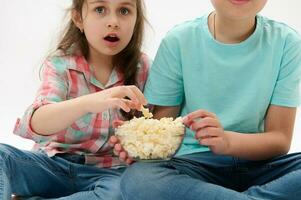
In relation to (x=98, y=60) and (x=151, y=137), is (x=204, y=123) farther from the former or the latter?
(x=98, y=60)

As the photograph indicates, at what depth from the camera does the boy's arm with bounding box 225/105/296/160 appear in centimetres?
117

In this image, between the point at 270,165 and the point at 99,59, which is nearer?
the point at 270,165

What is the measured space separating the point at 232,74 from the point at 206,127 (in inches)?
8.2

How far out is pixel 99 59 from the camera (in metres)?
→ 1.37

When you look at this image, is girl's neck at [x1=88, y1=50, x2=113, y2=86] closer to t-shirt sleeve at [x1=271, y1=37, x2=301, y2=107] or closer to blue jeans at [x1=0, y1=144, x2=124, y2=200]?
blue jeans at [x1=0, y1=144, x2=124, y2=200]

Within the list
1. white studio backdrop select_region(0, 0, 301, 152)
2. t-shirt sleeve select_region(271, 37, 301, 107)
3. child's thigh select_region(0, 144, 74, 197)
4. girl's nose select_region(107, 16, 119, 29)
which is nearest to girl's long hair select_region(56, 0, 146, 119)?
girl's nose select_region(107, 16, 119, 29)

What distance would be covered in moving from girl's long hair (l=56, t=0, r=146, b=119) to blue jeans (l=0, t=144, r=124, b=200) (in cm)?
18

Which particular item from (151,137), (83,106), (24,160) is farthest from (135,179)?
(24,160)

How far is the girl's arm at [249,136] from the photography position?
1099 millimetres

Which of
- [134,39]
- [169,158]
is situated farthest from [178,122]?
[134,39]

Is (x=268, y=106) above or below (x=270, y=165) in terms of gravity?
above

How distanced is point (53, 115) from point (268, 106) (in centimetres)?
51

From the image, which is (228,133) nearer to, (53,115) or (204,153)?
(204,153)

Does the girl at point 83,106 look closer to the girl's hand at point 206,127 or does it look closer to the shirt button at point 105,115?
the shirt button at point 105,115
